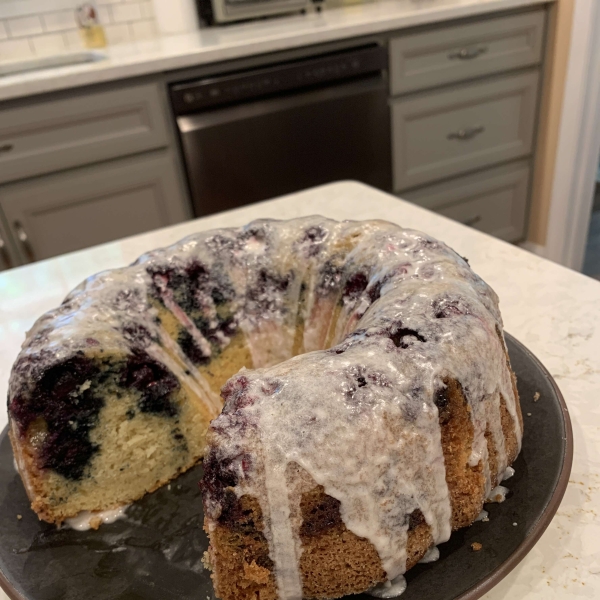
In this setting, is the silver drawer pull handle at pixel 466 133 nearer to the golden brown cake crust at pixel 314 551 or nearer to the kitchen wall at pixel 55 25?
the kitchen wall at pixel 55 25

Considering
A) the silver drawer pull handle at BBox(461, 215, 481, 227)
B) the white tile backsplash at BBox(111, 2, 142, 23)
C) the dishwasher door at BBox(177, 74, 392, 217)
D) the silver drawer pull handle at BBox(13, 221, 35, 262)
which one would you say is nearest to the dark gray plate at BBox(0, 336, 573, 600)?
the silver drawer pull handle at BBox(13, 221, 35, 262)

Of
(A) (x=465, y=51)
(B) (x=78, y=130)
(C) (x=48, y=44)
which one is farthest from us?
(C) (x=48, y=44)

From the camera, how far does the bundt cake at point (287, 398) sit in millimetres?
570

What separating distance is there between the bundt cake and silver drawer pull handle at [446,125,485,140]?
1.68m

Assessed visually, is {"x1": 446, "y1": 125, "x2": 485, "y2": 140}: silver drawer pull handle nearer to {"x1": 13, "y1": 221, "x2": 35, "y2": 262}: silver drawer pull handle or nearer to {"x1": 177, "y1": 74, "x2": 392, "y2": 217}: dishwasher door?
{"x1": 177, "y1": 74, "x2": 392, "y2": 217}: dishwasher door

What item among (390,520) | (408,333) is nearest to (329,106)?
(408,333)

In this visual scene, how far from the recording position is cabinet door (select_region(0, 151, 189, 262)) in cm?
187

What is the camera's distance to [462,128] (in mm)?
2436

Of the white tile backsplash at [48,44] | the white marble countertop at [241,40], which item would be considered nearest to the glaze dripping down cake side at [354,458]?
the white marble countertop at [241,40]

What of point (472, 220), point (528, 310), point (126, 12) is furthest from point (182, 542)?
point (126, 12)

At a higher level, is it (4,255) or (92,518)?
(92,518)

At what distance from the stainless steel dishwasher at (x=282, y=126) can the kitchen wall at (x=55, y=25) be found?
0.81m

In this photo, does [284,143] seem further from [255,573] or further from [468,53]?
[255,573]

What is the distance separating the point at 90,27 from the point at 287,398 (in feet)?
7.25
